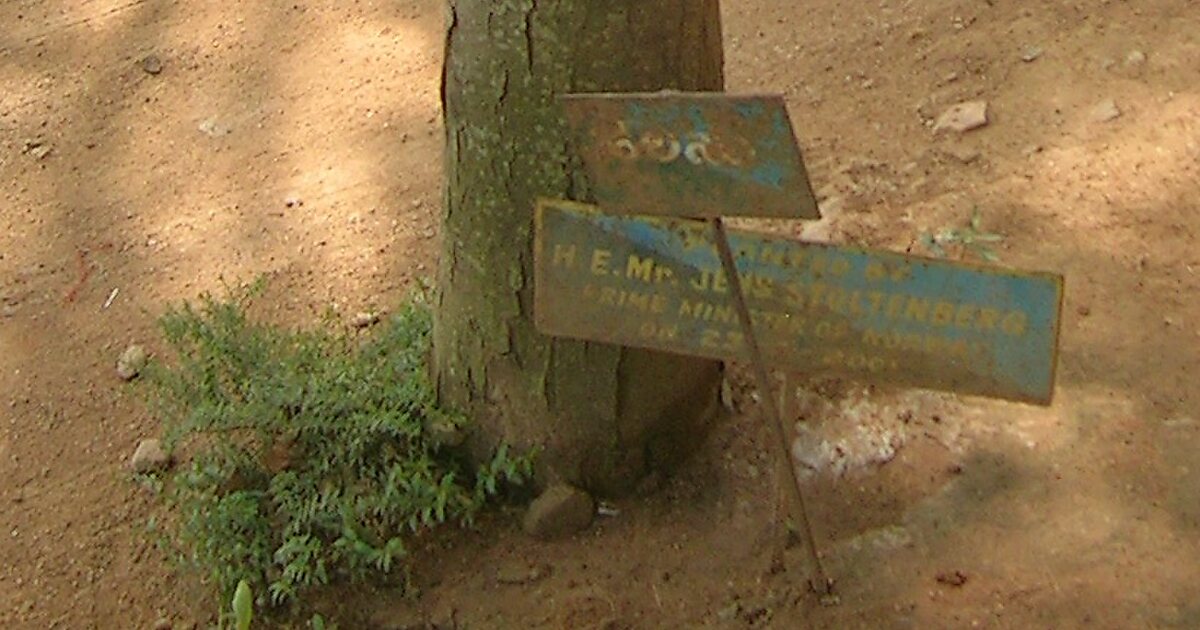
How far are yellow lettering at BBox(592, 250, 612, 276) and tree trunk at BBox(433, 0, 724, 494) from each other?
0.45 feet

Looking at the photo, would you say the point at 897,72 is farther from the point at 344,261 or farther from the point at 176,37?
the point at 176,37

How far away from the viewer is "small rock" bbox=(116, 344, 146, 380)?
3.09 m

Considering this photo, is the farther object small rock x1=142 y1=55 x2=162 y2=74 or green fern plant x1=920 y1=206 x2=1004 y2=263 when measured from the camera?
small rock x1=142 y1=55 x2=162 y2=74

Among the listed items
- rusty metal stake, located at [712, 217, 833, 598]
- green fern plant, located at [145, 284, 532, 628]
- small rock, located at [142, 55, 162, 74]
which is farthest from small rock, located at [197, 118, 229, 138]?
rusty metal stake, located at [712, 217, 833, 598]

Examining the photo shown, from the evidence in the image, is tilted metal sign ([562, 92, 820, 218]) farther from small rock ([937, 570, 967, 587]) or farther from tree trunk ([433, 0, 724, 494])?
small rock ([937, 570, 967, 587])

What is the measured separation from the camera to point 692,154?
6.07 ft

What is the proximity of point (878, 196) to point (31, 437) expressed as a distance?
1.87 metres

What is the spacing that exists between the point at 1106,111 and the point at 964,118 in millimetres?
311

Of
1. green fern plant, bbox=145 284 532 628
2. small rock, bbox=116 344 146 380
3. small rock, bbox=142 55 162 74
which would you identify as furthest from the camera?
small rock, bbox=142 55 162 74

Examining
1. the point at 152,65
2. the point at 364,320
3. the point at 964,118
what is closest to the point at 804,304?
the point at 364,320

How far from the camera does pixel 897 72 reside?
3.61m

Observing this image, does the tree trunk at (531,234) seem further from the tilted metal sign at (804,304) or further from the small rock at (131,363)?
the small rock at (131,363)

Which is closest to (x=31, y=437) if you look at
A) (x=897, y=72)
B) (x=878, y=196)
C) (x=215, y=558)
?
(x=215, y=558)

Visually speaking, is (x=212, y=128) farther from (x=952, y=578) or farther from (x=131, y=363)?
(x=952, y=578)
